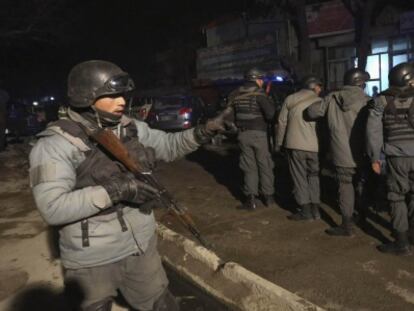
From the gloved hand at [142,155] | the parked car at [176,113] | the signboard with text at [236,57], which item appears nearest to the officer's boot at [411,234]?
the gloved hand at [142,155]

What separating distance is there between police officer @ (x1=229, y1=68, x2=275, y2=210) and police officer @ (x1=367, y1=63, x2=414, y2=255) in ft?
6.29

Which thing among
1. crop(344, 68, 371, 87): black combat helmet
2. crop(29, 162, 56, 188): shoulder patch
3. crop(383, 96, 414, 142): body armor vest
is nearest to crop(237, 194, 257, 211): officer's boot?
crop(344, 68, 371, 87): black combat helmet

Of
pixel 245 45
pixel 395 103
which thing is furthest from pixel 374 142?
pixel 245 45

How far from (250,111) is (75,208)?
14.3 ft

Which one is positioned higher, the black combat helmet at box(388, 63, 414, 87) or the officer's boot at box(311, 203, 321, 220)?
the black combat helmet at box(388, 63, 414, 87)

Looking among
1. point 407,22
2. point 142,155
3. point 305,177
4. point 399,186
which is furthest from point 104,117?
point 407,22

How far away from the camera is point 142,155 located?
106 inches

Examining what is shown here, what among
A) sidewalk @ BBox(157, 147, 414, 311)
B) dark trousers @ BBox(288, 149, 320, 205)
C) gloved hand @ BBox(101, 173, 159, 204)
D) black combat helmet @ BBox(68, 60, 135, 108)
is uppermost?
black combat helmet @ BBox(68, 60, 135, 108)

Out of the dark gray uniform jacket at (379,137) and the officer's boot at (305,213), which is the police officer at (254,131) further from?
the dark gray uniform jacket at (379,137)

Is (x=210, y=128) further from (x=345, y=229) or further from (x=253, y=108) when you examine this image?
(x=253, y=108)

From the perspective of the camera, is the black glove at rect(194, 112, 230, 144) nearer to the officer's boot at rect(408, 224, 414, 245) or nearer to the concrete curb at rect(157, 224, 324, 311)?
the concrete curb at rect(157, 224, 324, 311)

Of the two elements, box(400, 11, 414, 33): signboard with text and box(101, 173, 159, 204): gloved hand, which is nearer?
box(101, 173, 159, 204): gloved hand

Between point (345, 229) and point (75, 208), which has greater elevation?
point (75, 208)

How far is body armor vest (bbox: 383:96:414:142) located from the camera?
4438 millimetres
